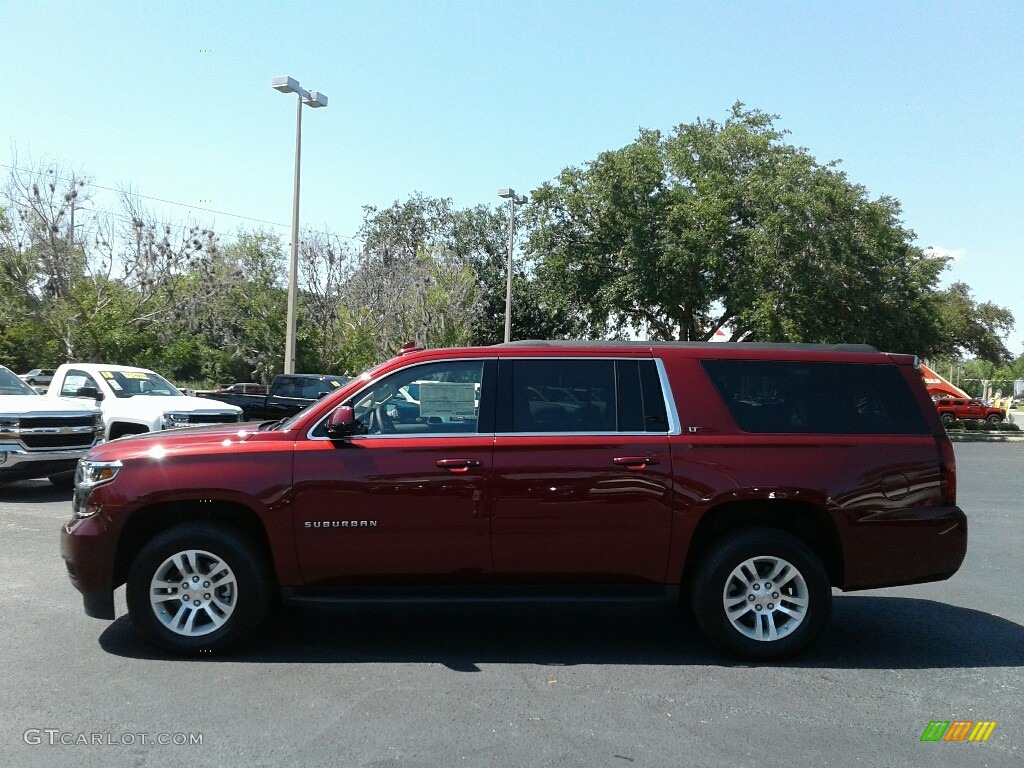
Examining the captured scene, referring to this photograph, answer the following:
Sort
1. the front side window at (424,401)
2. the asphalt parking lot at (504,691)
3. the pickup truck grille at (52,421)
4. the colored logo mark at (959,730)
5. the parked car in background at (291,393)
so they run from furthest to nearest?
the parked car in background at (291,393)
the pickup truck grille at (52,421)
the front side window at (424,401)
the colored logo mark at (959,730)
the asphalt parking lot at (504,691)

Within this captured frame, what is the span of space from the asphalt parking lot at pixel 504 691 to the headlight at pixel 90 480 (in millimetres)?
863

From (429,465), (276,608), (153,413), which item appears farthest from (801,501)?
(153,413)

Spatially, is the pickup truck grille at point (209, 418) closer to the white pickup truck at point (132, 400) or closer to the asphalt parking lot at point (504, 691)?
the white pickup truck at point (132, 400)

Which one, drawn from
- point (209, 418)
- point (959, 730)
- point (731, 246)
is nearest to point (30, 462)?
point (209, 418)

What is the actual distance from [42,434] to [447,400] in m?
8.08

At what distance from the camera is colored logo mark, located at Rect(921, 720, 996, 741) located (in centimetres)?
442

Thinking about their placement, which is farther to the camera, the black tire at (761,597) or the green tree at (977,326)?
the green tree at (977,326)

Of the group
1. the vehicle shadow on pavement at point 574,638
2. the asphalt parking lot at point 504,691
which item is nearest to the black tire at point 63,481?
the asphalt parking lot at point 504,691

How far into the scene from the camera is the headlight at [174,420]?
12898 mm

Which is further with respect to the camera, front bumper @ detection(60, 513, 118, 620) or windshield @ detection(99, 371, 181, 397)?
windshield @ detection(99, 371, 181, 397)

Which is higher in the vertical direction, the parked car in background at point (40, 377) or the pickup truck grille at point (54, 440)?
the parked car in background at point (40, 377)

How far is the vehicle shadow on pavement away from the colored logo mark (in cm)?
90

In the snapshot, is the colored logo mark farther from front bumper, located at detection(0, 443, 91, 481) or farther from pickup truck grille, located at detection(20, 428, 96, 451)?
pickup truck grille, located at detection(20, 428, 96, 451)

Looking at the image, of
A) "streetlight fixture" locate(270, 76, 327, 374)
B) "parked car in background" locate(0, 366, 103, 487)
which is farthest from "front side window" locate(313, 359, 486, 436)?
"streetlight fixture" locate(270, 76, 327, 374)
